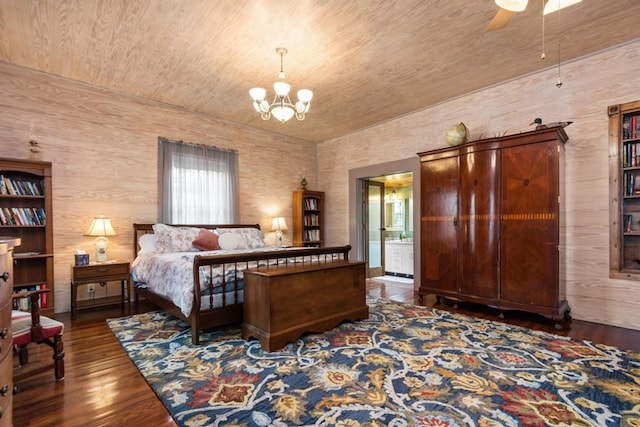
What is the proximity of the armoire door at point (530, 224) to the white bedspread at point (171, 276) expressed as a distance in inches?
113

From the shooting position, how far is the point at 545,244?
3.20 meters

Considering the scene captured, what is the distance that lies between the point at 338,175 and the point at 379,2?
394cm

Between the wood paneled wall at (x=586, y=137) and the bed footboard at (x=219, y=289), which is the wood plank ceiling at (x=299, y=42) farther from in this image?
the bed footboard at (x=219, y=289)

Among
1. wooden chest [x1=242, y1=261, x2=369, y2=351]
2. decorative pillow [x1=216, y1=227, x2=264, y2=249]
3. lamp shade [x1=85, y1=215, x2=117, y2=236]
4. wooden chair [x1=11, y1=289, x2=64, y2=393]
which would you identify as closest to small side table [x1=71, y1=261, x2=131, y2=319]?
lamp shade [x1=85, y1=215, x2=117, y2=236]

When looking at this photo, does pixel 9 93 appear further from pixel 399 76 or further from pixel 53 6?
pixel 399 76

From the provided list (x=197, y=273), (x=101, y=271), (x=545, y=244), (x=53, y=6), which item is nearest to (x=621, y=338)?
(x=545, y=244)

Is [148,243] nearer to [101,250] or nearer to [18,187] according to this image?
[101,250]

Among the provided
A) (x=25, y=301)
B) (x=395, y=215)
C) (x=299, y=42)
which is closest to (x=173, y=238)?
→ (x=25, y=301)

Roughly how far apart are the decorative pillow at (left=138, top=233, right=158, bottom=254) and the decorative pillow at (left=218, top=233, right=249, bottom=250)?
0.84 metres

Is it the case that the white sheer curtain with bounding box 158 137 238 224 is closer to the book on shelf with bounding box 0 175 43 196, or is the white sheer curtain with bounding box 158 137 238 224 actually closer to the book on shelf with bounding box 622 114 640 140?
the book on shelf with bounding box 0 175 43 196

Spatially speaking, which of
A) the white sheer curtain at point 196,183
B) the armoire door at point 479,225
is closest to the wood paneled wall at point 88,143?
the white sheer curtain at point 196,183

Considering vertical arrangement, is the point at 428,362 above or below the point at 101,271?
below

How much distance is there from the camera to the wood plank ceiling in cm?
262

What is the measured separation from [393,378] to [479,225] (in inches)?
92.5
